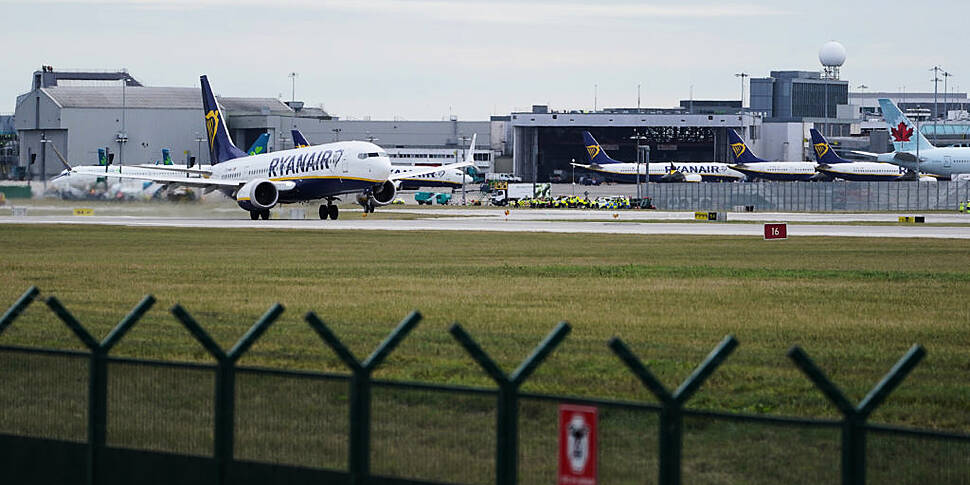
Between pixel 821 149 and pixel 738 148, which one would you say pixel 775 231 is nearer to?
pixel 821 149

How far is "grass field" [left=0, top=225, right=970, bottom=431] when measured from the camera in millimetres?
17125

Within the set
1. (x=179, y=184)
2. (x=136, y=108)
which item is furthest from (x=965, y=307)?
(x=136, y=108)

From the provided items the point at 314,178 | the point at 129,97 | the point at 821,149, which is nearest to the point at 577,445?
the point at 314,178

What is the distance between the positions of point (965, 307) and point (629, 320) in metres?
7.26

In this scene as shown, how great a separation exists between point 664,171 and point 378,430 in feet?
552

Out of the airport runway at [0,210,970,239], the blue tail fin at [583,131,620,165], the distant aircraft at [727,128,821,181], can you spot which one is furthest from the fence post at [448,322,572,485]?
the blue tail fin at [583,131,620,165]

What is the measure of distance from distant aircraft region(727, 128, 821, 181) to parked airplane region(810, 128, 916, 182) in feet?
16.9

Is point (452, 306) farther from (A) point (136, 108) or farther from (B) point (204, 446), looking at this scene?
(A) point (136, 108)

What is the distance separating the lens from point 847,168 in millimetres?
157125

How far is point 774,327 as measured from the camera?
22594 millimetres

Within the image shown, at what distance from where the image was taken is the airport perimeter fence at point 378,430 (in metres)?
7.71

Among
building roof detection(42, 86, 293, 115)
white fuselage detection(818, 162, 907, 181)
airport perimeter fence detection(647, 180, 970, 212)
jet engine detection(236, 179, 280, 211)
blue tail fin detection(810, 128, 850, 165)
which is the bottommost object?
jet engine detection(236, 179, 280, 211)

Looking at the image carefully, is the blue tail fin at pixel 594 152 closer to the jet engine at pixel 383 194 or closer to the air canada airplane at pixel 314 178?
the air canada airplane at pixel 314 178

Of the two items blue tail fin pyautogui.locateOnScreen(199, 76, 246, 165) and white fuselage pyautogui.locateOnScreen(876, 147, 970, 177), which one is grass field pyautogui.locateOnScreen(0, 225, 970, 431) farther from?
white fuselage pyautogui.locateOnScreen(876, 147, 970, 177)
